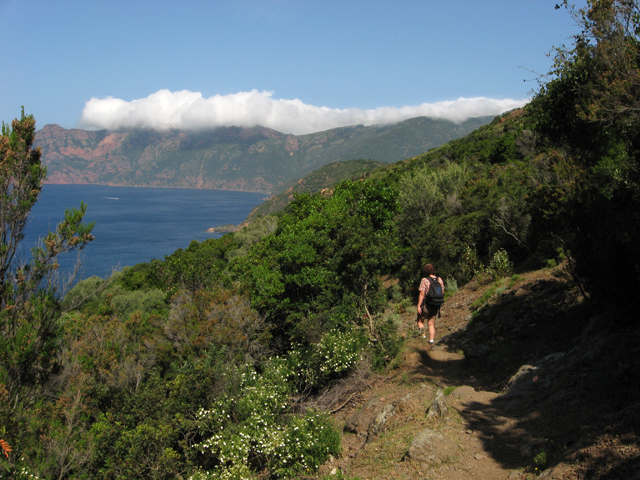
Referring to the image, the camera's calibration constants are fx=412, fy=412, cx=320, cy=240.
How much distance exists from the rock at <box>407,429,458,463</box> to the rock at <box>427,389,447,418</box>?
1.94 ft

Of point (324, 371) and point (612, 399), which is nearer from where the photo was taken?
point (612, 399)

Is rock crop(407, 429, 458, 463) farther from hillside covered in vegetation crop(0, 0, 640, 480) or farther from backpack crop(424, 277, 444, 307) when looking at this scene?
backpack crop(424, 277, 444, 307)

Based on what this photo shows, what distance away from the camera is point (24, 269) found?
9.73 metres

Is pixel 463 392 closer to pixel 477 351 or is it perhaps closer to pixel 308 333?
pixel 477 351

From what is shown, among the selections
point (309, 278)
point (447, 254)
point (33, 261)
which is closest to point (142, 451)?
point (33, 261)

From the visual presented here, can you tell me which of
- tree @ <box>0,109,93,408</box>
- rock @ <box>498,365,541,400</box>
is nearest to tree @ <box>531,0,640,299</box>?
rock @ <box>498,365,541,400</box>

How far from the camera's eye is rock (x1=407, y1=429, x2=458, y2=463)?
19.5 ft

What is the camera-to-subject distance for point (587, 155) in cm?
880

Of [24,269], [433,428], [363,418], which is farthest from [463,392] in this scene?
[24,269]

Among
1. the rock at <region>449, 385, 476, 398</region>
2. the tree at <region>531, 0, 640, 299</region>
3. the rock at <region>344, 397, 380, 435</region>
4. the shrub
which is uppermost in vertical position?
the tree at <region>531, 0, 640, 299</region>

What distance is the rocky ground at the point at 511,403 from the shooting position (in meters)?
5.05

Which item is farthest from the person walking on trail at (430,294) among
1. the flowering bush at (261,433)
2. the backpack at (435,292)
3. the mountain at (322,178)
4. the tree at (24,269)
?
the mountain at (322,178)

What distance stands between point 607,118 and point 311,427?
7.77 metres

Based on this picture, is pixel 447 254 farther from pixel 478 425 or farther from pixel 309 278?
pixel 478 425
